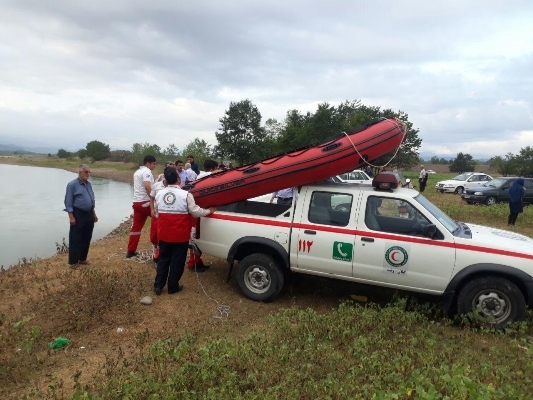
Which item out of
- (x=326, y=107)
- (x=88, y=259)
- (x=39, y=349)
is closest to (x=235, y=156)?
(x=326, y=107)

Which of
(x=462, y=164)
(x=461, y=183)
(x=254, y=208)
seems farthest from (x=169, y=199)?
(x=462, y=164)

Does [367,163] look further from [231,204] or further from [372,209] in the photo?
[231,204]

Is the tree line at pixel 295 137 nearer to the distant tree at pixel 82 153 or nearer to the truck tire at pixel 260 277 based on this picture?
the distant tree at pixel 82 153

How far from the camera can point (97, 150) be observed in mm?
80438

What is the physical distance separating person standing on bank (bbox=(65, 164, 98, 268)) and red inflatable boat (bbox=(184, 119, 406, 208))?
6.67ft

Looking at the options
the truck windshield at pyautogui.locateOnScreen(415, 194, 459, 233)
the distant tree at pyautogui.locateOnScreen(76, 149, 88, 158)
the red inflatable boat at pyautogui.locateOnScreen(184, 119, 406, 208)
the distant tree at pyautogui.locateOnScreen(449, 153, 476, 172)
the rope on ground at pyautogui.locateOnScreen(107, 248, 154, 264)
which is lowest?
the rope on ground at pyautogui.locateOnScreen(107, 248, 154, 264)

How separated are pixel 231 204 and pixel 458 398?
13.1 ft

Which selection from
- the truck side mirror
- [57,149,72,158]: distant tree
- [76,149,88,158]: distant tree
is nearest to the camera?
the truck side mirror

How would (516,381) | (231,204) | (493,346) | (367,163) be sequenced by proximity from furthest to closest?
1. (231,204)
2. (367,163)
3. (493,346)
4. (516,381)

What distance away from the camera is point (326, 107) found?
47344 mm

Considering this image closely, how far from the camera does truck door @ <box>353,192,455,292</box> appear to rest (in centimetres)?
Result: 489

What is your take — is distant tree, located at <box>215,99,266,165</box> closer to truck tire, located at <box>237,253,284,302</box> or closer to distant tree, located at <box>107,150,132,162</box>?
distant tree, located at <box>107,150,132,162</box>

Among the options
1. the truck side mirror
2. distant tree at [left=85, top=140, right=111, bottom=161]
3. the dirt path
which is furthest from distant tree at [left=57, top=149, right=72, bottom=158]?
the truck side mirror

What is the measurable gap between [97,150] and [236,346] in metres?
83.6
